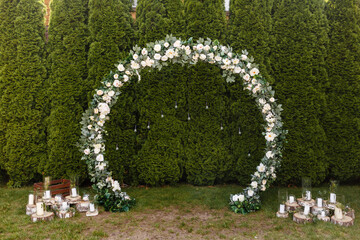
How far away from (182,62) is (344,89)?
321 centimetres

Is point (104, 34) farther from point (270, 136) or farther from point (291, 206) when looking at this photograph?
point (291, 206)

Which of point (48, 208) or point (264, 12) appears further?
point (264, 12)

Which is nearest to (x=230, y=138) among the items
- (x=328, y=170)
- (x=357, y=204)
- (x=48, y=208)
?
(x=328, y=170)

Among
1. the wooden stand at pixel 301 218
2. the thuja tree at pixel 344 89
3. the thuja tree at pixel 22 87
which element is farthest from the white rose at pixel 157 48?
the thuja tree at pixel 344 89

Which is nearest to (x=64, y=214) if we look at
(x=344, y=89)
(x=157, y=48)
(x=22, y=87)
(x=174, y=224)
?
(x=174, y=224)

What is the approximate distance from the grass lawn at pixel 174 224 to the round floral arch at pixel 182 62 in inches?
10.7

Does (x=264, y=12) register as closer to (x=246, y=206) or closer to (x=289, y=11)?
(x=289, y=11)

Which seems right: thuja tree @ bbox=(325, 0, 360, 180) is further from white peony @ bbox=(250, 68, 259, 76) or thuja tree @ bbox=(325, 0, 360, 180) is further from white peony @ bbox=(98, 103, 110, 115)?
white peony @ bbox=(98, 103, 110, 115)

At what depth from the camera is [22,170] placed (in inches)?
191

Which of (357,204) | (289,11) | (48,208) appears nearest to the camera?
(48,208)

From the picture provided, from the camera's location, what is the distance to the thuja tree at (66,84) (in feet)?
15.6

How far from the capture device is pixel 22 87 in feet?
15.7

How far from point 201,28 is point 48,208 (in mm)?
4034

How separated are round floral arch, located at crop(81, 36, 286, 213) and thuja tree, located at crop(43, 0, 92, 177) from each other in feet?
3.62
